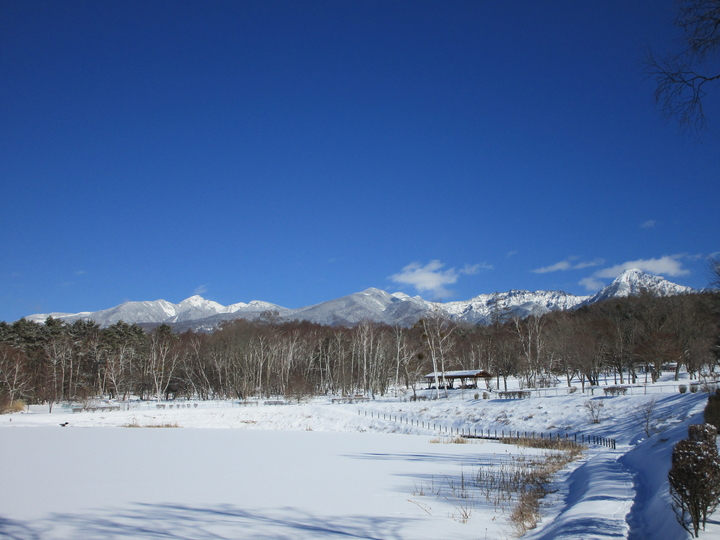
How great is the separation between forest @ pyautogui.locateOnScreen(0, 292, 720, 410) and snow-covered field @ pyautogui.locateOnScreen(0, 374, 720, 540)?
2689cm

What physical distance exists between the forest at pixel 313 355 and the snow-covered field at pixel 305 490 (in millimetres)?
26894

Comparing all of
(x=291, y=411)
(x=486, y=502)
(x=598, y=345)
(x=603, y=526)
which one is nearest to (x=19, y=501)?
(x=486, y=502)

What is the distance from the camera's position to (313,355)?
78.1 metres

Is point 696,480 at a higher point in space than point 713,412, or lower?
higher

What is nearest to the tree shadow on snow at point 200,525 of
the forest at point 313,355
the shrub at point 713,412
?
the shrub at point 713,412

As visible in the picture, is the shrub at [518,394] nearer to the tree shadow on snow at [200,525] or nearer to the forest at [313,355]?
the forest at [313,355]

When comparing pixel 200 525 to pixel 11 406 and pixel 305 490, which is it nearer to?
pixel 305 490

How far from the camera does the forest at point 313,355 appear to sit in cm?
5428

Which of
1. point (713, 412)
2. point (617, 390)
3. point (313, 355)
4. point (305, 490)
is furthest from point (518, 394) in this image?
point (313, 355)

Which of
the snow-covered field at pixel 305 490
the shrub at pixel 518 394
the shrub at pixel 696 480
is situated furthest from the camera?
the shrub at pixel 518 394

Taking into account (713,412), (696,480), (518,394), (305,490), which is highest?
(696,480)

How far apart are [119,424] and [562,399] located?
39006 millimetres

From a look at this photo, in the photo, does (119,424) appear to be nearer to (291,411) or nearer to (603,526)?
(291,411)

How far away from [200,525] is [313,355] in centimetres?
6983
